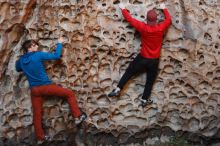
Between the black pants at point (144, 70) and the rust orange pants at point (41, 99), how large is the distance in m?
0.57

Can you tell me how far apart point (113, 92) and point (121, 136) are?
578mm

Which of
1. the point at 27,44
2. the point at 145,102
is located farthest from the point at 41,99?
the point at 145,102

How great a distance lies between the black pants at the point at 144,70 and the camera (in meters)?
4.81

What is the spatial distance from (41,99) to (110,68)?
87cm

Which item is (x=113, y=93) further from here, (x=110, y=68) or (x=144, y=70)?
(x=144, y=70)

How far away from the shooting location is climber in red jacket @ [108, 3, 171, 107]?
4.71 meters

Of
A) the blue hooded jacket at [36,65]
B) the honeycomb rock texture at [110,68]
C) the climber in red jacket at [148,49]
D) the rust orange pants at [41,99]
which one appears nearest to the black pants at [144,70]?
the climber in red jacket at [148,49]

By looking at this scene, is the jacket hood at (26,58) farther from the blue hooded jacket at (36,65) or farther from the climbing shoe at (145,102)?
the climbing shoe at (145,102)

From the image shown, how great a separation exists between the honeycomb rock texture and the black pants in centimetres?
11

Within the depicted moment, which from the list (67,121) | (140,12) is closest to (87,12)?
(140,12)

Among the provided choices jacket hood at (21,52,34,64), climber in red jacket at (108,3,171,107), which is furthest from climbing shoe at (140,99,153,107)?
jacket hood at (21,52,34,64)

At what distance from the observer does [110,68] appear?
4953 mm

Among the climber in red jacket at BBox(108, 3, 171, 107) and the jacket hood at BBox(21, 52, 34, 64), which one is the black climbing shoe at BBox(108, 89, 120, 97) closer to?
the climber in red jacket at BBox(108, 3, 171, 107)

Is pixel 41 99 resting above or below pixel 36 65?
below
